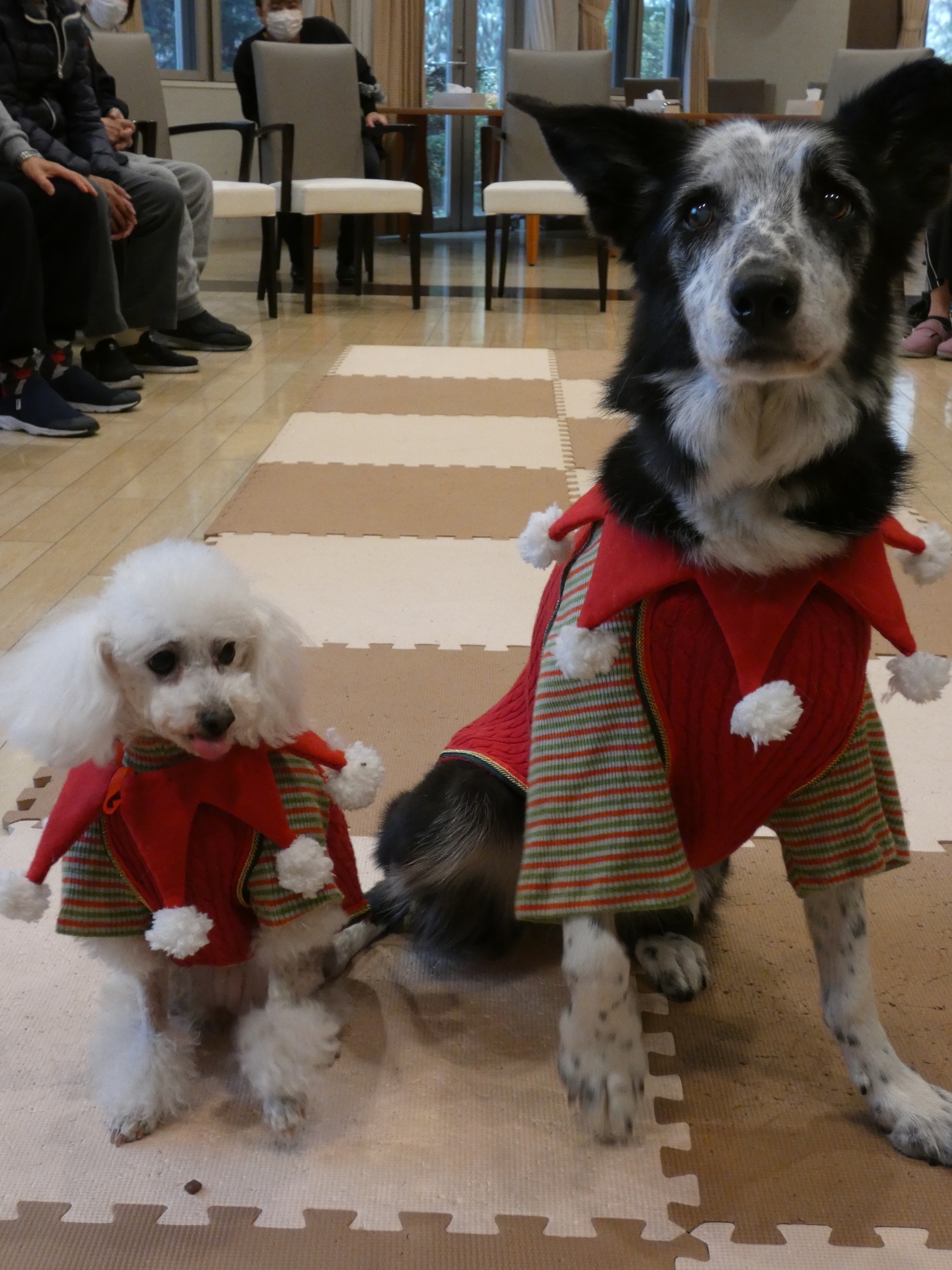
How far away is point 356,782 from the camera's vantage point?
1.33m

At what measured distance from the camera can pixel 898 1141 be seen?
120 centimetres

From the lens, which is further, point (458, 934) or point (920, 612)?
point (920, 612)

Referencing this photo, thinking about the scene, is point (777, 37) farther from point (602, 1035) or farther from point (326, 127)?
point (602, 1035)

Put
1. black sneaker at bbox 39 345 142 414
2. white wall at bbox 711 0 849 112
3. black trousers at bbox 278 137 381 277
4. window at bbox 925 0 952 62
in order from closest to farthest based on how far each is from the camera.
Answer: black sneaker at bbox 39 345 142 414
black trousers at bbox 278 137 381 277
white wall at bbox 711 0 849 112
window at bbox 925 0 952 62

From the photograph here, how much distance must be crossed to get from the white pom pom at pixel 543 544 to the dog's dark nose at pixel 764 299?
34 centimetres

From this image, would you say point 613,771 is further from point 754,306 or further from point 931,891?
point 931,891

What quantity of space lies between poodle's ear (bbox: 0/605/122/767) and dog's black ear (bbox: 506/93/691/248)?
26.7 inches

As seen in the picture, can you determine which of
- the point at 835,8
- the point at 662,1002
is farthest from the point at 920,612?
the point at 835,8

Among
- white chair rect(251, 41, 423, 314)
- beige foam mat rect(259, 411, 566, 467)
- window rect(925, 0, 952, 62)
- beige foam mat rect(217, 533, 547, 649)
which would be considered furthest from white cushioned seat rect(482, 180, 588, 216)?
window rect(925, 0, 952, 62)

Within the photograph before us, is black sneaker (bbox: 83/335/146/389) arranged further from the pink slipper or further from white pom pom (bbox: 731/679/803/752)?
white pom pom (bbox: 731/679/803/752)

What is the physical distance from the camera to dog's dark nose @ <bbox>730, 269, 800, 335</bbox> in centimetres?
106

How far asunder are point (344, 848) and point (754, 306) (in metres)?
0.74

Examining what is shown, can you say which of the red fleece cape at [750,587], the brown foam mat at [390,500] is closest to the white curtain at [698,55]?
the brown foam mat at [390,500]

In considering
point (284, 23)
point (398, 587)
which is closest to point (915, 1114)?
point (398, 587)
